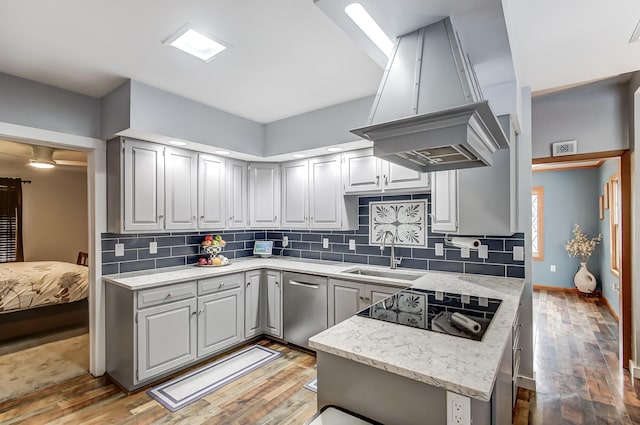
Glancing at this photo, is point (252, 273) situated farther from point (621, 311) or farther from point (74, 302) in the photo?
point (621, 311)

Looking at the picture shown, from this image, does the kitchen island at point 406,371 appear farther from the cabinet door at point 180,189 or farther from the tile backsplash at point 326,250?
the cabinet door at point 180,189

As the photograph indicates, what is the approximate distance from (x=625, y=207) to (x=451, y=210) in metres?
1.84

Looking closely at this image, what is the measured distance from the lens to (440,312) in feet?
5.57

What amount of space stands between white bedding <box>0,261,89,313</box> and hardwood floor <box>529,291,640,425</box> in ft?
16.7

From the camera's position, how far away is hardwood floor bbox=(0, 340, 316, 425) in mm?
2211

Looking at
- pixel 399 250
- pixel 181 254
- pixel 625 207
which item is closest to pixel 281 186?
pixel 181 254

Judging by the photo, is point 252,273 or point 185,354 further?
point 252,273

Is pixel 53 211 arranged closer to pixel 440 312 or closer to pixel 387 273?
pixel 387 273

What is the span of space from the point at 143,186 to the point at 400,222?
2466 mm

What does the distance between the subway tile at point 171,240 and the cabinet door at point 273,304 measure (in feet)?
3.24

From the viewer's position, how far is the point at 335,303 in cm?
300

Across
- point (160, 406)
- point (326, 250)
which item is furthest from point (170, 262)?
point (326, 250)

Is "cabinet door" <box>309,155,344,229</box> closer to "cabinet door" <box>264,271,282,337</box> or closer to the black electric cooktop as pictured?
"cabinet door" <box>264,271,282,337</box>

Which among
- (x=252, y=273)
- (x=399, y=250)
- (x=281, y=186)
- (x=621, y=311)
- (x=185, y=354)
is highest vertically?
(x=281, y=186)
